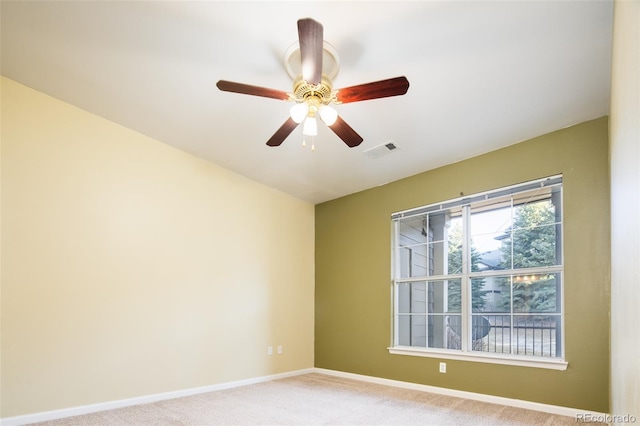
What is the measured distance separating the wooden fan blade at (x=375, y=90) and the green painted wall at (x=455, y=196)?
7.07 feet

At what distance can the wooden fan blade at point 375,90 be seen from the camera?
2.49m

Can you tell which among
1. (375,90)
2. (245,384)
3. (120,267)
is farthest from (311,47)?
(245,384)

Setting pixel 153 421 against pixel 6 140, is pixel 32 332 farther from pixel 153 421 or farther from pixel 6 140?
pixel 6 140

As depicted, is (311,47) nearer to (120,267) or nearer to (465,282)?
(120,267)

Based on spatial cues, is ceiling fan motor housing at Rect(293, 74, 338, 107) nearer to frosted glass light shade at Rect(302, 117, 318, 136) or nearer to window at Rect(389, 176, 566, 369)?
frosted glass light shade at Rect(302, 117, 318, 136)

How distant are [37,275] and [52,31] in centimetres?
200

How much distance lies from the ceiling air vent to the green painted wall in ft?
2.45

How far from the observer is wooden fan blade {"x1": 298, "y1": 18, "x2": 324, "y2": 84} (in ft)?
7.07

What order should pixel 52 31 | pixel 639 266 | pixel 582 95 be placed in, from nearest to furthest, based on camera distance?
pixel 639 266 < pixel 52 31 < pixel 582 95

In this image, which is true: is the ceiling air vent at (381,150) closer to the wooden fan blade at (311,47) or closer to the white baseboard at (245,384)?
the wooden fan blade at (311,47)

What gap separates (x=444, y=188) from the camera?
469 centimetres

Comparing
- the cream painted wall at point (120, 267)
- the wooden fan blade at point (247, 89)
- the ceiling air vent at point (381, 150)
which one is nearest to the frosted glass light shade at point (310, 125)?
the wooden fan blade at point (247, 89)

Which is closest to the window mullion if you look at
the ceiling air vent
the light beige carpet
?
the light beige carpet

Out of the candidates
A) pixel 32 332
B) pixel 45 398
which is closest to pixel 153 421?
pixel 45 398
